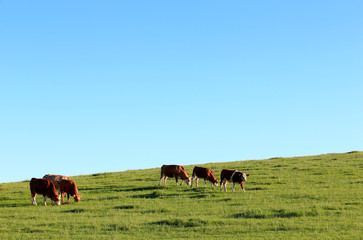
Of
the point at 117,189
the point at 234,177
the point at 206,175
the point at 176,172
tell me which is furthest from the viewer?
the point at 176,172

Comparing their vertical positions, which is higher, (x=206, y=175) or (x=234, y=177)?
(x=206, y=175)

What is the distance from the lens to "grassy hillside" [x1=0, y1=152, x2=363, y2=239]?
57.7 ft

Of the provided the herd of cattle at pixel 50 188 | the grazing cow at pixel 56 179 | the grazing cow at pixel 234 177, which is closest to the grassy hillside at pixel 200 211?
the herd of cattle at pixel 50 188

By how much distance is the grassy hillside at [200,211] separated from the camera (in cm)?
1759

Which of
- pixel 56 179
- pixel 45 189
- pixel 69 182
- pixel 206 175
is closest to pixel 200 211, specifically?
pixel 206 175

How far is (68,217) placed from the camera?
2175cm

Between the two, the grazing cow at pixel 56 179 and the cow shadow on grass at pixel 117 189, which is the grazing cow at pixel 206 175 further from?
the grazing cow at pixel 56 179

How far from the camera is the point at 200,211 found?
2198cm

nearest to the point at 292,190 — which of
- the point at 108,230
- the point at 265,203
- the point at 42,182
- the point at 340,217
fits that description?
the point at 265,203

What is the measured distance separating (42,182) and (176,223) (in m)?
11.5

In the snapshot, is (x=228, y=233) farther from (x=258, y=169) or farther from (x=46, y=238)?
(x=258, y=169)

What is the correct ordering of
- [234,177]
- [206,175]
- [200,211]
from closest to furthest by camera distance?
1. [200,211]
2. [234,177]
3. [206,175]

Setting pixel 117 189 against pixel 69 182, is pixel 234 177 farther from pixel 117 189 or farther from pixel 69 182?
pixel 69 182

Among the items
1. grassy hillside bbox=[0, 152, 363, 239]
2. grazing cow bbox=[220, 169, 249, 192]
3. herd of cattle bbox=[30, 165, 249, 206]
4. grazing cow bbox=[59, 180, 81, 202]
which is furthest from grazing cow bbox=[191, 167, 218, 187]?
grazing cow bbox=[59, 180, 81, 202]
